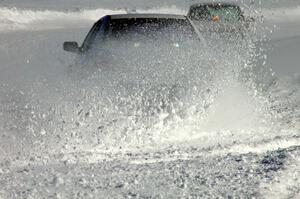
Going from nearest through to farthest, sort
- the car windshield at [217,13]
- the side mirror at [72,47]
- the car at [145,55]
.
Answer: the car at [145,55]
the side mirror at [72,47]
the car windshield at [217,13]

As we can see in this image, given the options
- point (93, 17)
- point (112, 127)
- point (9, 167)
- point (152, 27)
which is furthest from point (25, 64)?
point (93, 17)

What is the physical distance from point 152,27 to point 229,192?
4423 millimetres

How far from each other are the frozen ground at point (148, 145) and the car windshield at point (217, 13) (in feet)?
17.7

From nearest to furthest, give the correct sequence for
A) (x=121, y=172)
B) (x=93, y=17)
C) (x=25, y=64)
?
(x=121, y=172)
(x=25, y=64)
(x=93, y=17)

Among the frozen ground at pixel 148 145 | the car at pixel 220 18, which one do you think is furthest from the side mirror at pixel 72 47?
the car at pixel 220 18

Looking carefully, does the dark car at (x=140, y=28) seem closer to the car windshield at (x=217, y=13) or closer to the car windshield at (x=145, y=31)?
the car windshield at (x=145, y=31)

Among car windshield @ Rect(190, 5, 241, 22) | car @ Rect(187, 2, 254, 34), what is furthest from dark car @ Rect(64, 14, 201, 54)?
car windshield @ Rect(190, 5, 241, 22)

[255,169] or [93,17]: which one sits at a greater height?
[255,169]

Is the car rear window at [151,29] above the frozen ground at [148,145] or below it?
above

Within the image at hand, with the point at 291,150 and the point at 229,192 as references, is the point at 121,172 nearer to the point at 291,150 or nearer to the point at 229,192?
the point at 229,192

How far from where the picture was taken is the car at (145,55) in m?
7.24

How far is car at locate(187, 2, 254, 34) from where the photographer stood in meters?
16.6

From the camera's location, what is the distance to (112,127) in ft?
23.6

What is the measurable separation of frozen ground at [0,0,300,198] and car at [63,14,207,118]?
0.95 ft
